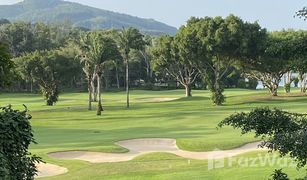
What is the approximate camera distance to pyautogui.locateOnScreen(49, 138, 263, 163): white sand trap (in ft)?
79.8

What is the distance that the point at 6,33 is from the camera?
124875mm

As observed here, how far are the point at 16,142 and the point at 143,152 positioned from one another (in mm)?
18246

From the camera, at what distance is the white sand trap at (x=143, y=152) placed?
79.8ft


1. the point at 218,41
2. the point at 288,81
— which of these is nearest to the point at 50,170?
the point at 218,41

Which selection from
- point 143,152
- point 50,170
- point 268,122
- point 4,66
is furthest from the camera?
point 143,152

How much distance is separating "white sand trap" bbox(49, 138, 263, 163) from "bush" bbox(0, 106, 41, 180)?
47.5ft

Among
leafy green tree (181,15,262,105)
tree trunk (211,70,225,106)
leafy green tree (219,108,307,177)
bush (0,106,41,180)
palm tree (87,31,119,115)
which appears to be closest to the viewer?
leafy green tree (219,108,307,177)

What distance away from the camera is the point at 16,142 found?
29.5 ft

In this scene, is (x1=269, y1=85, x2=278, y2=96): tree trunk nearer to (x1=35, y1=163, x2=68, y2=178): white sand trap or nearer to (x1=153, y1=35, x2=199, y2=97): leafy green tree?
(x1=153, y1=35, x2=199, y2=97): leafy green tree

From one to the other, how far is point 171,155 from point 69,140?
898 centimetres

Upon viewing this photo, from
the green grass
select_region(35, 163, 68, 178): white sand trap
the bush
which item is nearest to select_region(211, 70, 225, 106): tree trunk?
the green grass

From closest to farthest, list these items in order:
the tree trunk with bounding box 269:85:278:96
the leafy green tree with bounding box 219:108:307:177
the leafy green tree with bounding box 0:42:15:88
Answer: the leafy green tree with bounding box 219:108:307:177
the leafy green tree with bounding box 0:42:15:88
the tree trunk with bounding box 269:85:278:96

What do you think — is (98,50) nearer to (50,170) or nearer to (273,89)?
(273,89)

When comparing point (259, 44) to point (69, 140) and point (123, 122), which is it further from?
point (69, 140)
